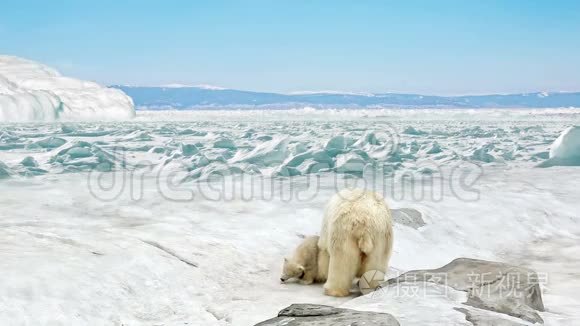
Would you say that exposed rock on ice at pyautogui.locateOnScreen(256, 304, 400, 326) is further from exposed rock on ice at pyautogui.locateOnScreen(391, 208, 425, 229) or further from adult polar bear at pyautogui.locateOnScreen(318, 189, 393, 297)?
exposed rock on ice at pyautogui.locateOnScreen(391, 208, 425, 229)

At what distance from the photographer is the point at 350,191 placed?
12.8 ft

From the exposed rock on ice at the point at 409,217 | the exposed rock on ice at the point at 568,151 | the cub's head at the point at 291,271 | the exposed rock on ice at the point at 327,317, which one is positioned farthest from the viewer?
the exposed rock on ice at the point at 568,151

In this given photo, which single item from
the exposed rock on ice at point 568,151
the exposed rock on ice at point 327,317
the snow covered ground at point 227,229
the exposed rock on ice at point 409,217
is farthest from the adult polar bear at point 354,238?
the exposed rock on ice at point 568,151

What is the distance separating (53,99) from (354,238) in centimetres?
3665

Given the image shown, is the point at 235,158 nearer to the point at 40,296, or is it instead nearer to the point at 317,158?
the point at 317,158

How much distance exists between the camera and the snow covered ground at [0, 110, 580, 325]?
11.0ft

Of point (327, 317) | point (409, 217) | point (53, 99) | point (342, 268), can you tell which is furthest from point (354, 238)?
point (53, 99)

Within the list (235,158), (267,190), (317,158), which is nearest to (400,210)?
(267,190)

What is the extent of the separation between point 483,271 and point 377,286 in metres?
0.71


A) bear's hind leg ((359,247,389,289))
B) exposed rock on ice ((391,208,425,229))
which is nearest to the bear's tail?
bear's hind leg ((359,247,389,289))

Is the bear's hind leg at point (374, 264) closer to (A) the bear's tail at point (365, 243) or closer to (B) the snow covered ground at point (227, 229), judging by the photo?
(A) the bear's tail at point (365, 243)

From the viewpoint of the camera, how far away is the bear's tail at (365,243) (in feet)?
11.9

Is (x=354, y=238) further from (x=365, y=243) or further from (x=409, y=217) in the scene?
(x=409, y=217)

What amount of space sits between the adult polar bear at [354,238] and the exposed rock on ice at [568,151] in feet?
31.8
